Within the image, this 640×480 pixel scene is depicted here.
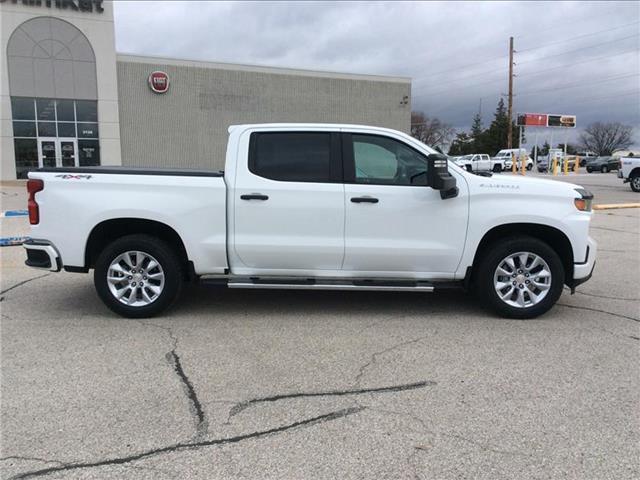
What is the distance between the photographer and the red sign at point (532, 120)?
5894 centimetres

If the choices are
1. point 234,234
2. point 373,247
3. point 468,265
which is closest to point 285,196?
point 234,234

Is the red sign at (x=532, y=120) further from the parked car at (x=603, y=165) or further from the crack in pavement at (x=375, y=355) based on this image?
the crack in pavement at (x=375, y=355)

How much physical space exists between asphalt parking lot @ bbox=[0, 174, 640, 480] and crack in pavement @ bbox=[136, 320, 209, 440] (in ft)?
0.05

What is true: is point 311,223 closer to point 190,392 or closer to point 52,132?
point 190,392

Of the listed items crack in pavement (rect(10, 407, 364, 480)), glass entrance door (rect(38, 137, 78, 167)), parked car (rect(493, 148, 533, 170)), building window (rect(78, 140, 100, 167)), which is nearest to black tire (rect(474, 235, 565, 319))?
crack in pavement (rect(10, 407, 364, 480))

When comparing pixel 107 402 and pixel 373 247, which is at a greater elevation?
pixel 373 247

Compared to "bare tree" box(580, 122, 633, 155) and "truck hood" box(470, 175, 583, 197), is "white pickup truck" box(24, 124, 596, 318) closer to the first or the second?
"truck hood" box(470, 175, 583, 197)

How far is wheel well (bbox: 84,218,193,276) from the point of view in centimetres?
542

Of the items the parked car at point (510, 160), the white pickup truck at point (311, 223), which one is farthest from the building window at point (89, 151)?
the parked car at point (510, 160)

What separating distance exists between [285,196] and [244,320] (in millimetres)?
1318

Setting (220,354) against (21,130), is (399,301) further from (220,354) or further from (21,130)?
(21,130)

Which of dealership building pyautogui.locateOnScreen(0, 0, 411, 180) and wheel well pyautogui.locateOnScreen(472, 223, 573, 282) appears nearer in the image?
wheel well pyautogui.locateOnScreen(472, 223, 573, 282)

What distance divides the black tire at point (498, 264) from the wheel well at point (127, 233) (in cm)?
298

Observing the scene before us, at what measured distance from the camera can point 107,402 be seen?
3.65 meters
